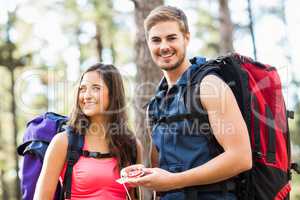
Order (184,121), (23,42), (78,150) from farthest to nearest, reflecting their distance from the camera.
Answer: (23,42)
(78,150)
(184,121)

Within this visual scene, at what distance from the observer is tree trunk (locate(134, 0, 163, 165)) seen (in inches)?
220

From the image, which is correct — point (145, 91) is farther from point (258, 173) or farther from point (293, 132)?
point (293, 132)

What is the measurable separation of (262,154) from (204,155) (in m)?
0.44

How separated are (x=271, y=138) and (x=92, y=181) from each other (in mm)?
1606

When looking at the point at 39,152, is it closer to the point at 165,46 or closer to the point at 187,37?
the point at 165,46

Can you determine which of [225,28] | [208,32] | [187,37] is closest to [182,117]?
[187,37]

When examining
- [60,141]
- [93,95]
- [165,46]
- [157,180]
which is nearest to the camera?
[157,180]

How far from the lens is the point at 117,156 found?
3.98 m

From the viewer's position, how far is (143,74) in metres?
5.73

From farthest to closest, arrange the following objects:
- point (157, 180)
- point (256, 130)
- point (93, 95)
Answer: point (93, 95) → point (256, 130) → point (157, 180)

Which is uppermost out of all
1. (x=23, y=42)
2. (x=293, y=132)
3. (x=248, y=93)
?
(x=23, y=42)

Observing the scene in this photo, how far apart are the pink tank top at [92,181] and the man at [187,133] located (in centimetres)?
57

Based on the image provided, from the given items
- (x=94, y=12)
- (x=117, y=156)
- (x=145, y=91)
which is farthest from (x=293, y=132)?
(x=117, y=156)

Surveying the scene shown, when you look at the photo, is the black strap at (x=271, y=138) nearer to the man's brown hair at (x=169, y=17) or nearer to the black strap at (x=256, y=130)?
the black strap at (x=256, y=130)
